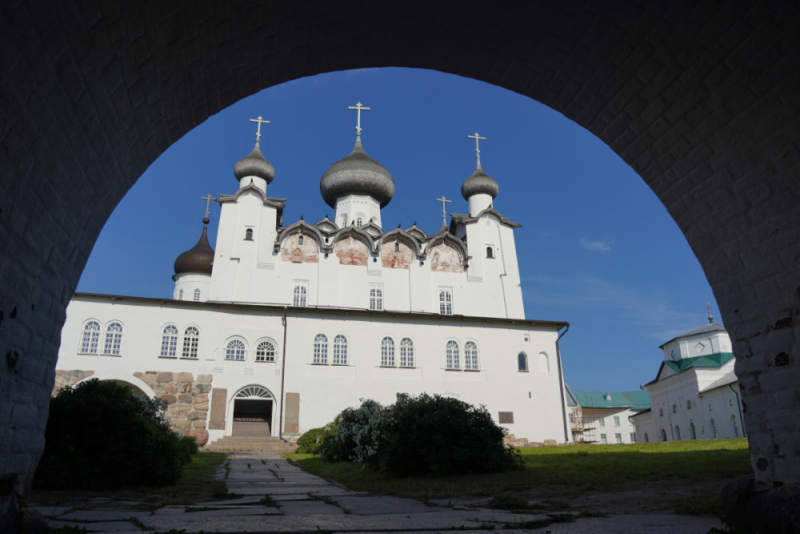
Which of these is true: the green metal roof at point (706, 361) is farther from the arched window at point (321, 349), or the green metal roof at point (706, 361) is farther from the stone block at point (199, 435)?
the stone block at point (199, 435)

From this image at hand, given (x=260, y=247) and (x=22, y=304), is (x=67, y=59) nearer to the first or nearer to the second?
(x=22, y=304)

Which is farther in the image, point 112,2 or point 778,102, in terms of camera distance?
point 778,102

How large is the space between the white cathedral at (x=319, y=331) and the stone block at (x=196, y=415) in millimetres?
52

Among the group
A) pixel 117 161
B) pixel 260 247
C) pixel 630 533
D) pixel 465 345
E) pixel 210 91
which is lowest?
pixel 630 533

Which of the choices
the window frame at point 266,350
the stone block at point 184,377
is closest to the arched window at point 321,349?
the window frame at point 266,350

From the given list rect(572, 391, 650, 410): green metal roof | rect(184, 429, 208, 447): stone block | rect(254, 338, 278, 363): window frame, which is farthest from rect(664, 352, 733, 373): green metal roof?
rect(184, 429, 208, 447): stone block

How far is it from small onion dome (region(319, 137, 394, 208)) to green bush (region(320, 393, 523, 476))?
25.7 meters

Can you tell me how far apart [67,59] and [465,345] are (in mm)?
24100

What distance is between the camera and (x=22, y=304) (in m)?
3.55

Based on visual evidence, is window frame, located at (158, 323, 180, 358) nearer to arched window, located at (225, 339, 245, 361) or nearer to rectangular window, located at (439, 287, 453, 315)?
arched window, located at (225, 339, 245, 361)

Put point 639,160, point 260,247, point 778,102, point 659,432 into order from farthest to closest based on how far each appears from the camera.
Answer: point 659,432
point 260,247
point 639,160
point 778,102

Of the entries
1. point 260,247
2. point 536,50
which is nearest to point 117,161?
point 536,50

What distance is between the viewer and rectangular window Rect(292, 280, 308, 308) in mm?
29144

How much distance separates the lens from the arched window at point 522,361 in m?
26.7
